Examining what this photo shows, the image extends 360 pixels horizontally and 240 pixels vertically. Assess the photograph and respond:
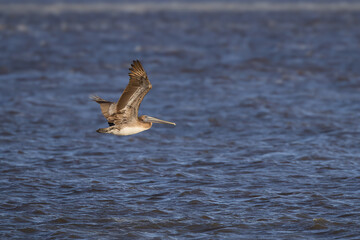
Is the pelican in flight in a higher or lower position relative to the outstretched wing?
lower

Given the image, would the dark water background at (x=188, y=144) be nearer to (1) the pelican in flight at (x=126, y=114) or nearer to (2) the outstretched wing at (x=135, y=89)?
(1) the pelican in flight at (x=126, y=114)

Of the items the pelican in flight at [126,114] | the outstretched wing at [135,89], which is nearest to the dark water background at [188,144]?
the pelican in flight at [126,114]

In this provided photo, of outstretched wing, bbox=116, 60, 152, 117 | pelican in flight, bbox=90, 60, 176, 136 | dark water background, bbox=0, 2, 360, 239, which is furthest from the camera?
pelican in flight, bbox=90, 60, 176, 136

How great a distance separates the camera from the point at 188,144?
11203mm

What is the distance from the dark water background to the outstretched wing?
47.6 inches

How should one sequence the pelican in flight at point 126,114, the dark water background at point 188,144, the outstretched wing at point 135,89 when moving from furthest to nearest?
the pelican in flight at point 126,114 → the outstretched wing at point 135,89 → the dark water background at point 188,144

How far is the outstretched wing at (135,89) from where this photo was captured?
792cm

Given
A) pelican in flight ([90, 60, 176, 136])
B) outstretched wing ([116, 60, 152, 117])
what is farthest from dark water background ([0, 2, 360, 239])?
outstretched wing ([116, 60, 152, 117])

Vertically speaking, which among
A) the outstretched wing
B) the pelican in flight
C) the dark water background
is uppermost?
the outstretched wing

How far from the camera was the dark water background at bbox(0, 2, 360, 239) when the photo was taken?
7656 millimetres

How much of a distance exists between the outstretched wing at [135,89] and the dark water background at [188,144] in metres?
1.21

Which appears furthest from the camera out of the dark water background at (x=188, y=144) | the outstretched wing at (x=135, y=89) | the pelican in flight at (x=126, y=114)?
the pelican in flight at (x=126, y=114)

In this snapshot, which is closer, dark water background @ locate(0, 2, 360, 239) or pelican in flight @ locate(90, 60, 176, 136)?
dark water background @ locate(0, 2, 360, 239)

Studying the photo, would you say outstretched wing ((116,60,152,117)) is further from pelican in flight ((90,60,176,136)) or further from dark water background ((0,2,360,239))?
dark water background ((0,2,360,239))
